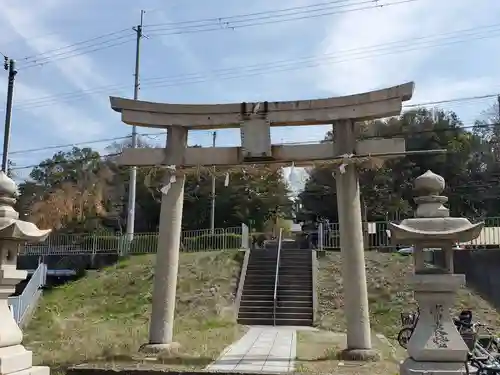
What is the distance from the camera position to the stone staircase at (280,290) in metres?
17.4

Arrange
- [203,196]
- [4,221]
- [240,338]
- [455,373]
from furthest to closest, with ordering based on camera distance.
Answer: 1. [203,196]
2. [240,338]
3. [4,221]
4. [455,373]

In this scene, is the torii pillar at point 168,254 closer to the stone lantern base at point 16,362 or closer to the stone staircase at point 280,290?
the stone lantern base at point 16,362

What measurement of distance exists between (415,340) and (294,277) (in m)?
12.7

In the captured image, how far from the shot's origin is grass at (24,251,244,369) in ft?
36.5

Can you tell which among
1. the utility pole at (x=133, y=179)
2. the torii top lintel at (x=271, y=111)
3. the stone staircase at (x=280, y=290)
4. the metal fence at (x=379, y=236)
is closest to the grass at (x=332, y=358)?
the stone staircase at (x=280, y=290)

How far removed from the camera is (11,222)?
7.17 m

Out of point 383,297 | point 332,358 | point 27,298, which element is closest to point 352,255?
point 332,358

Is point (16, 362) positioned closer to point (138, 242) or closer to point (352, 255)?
point (352, 255)

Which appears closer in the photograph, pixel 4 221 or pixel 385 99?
pixel 4 221

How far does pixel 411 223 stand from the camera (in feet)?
24.0

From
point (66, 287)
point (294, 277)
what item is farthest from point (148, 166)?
point (66, 287)

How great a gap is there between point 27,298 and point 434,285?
1651 cm

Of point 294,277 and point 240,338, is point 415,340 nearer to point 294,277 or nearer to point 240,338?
point 240,338

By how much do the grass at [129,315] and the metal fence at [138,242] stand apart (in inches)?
81.5
